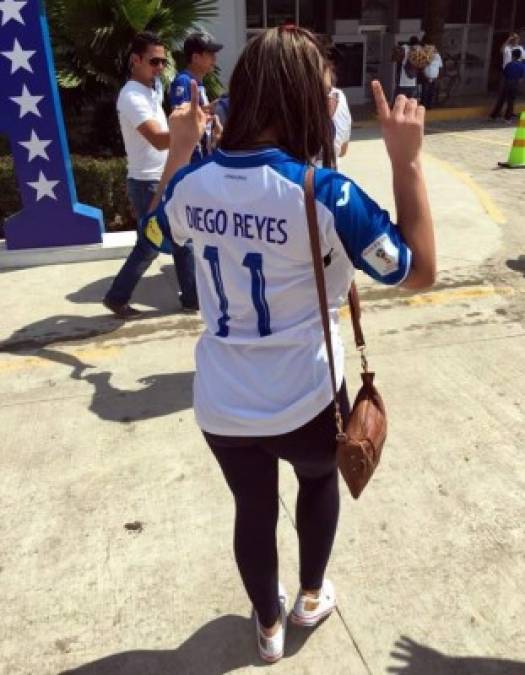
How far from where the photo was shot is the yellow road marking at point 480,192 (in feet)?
23.2

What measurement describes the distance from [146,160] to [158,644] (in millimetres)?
3345

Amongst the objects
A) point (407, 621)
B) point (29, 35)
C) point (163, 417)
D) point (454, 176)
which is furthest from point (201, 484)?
point (454, 176)

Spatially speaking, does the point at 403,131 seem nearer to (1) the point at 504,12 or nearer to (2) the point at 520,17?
(1) the point at 504,12

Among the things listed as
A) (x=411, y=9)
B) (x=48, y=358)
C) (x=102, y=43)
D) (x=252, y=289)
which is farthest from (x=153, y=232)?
(x=411, y=9)

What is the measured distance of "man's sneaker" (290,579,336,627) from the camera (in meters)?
2.23

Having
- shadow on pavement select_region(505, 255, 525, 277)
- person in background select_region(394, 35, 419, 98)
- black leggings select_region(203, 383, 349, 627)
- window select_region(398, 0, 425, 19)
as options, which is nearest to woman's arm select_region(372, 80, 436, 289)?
black leggings select_region(203, 383, 349, 627)

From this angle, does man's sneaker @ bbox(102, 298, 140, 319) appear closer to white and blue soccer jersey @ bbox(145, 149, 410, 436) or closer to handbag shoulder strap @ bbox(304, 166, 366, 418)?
white and blue soccer jersey @ bbox(145, 149, 410, 436)

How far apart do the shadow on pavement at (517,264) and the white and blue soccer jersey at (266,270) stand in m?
4.23

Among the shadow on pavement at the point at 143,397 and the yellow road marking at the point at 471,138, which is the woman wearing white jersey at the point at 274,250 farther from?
the yellow road marking at the point at 471,138

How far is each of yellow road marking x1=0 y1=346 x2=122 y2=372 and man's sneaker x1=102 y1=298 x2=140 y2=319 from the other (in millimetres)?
438

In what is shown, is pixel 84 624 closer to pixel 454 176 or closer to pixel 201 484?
pixel 201 484

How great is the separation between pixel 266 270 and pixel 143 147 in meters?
3.30

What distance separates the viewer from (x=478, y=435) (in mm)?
3277

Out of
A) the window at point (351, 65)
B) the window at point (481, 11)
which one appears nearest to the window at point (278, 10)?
the window at point (351, 65)
